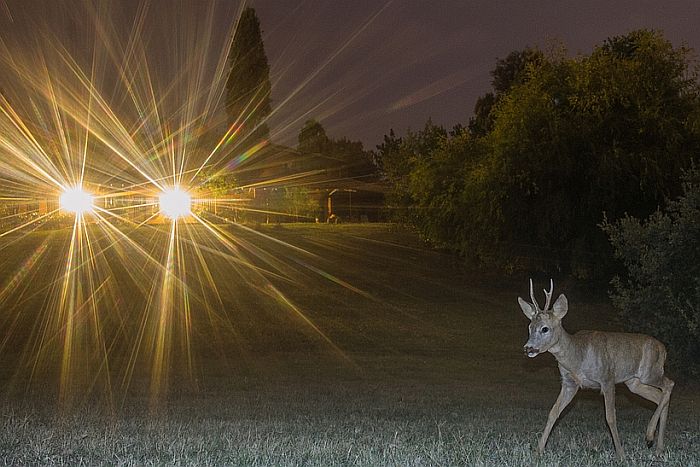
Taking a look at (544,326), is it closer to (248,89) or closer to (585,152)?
(585,152)

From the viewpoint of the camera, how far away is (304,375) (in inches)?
742

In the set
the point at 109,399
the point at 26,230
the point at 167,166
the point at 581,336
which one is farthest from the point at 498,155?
the point at 167,166

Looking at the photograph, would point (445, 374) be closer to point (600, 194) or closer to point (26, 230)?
point (600, 194)

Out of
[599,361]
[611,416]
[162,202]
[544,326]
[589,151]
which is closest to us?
[544,326]

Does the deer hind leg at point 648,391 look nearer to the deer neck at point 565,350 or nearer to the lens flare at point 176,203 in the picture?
the deer neck at point 565,350

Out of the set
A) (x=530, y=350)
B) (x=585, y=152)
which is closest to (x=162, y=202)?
(x=585, y=152)

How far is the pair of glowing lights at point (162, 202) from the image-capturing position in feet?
216

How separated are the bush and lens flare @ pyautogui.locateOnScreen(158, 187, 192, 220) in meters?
54.7

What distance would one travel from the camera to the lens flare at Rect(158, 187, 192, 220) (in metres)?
70.4

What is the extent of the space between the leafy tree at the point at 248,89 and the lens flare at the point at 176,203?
1002 cm

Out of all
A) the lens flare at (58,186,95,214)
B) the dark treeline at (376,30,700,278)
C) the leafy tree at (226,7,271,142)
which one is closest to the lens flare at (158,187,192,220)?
the lens flare at (58,186,95,214)

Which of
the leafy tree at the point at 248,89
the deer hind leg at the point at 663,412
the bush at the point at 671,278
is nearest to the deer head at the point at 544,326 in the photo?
the deer hind leg at the point at 663,412

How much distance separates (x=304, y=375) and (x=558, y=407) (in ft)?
32.2

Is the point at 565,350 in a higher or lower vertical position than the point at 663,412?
higher
